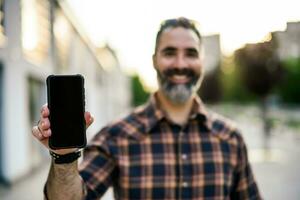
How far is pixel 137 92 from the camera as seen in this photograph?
100m

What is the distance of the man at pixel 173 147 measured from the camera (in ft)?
8.31

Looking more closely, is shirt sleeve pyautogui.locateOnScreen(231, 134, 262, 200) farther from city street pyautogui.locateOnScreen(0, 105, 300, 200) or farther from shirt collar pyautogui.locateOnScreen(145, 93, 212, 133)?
city street pyautogui.locateOnScreen(0, 105, 300, 200)

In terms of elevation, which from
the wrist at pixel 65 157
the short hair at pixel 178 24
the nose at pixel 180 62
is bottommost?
the wrist at pixel 65 157

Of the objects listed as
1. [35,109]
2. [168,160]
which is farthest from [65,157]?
[35,109]

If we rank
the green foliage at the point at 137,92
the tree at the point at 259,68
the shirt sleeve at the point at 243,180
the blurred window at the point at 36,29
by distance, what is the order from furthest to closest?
the green foliage at the point at 137,92 → the tree at the point at 259,68 → the blurred window at the point at 36,29 → the shirt sleeve at the point at 243,180

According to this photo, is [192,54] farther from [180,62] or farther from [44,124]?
[44,124]

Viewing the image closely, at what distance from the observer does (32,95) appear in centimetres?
1434

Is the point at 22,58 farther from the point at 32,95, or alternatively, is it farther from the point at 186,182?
the point at 186,182

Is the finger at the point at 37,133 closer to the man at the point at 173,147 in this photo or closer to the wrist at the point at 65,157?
the wrist at the point at 65,157

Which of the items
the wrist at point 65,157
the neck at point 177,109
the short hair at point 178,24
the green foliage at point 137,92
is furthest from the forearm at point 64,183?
the green foliage at point 137,92

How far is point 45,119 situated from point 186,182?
1038mm

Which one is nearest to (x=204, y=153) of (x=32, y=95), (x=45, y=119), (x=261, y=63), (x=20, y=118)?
(x=45, y=119)

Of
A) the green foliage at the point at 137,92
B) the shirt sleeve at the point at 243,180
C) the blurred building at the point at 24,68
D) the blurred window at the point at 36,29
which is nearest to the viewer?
the shirt sleeve at the point at 243,180

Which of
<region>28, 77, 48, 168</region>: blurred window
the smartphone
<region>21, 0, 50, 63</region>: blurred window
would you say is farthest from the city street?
the smartphone
